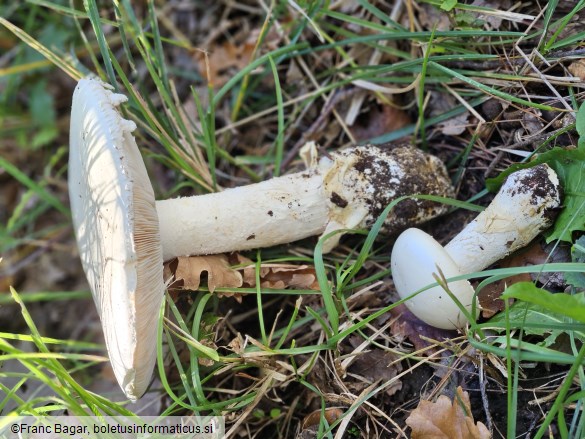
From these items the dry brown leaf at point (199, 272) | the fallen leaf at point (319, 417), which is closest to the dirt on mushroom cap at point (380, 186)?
the dry brown leaf at point (199, 272)

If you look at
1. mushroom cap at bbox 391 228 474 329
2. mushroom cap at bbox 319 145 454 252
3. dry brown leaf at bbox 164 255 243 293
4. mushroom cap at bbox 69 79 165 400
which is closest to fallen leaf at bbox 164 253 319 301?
dry brown leaf at bbox 164 255 243 293

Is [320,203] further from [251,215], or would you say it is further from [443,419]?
[443,419]

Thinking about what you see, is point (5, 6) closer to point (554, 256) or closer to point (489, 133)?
point (489, 133)

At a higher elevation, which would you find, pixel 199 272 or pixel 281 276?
pixel 199 272

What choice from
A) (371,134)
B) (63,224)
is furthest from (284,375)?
(63,224)

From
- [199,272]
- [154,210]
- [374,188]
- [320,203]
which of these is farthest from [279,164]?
[154,210]

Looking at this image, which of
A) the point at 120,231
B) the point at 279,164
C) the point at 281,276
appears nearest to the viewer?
the point at 120,231

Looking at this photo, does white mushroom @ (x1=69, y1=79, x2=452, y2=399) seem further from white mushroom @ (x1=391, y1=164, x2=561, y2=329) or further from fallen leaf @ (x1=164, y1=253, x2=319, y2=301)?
white mushroom @ (x1=391, y1=164, x2=561, y2=329)
